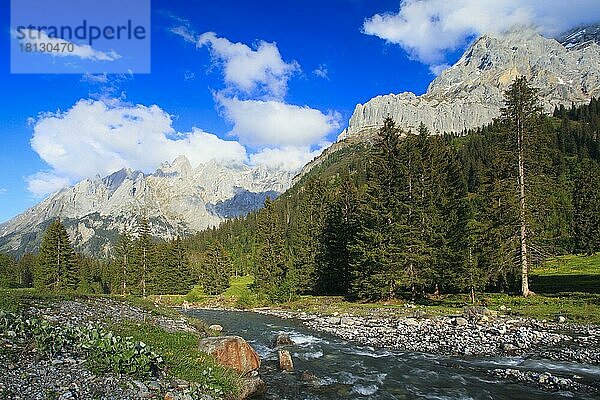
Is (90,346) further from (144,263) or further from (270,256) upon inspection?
(144,263)

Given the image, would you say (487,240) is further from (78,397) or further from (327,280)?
(78,397)

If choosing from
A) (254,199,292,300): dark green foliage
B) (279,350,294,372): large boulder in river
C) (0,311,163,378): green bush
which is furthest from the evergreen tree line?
(0,311,163,378): green bush

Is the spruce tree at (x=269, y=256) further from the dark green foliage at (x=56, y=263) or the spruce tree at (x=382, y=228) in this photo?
the dark green foliage at (x=56, y=263)

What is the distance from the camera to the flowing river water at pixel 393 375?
51.4 ft

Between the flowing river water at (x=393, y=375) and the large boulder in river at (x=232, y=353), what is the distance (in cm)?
81

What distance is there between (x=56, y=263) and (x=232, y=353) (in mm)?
71467

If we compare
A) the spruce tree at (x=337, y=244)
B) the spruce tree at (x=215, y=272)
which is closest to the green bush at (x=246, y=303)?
the spruce tree at (x=337, y=244)

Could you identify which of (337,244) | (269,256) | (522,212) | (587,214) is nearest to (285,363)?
(522,212)

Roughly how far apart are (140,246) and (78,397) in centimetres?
8774

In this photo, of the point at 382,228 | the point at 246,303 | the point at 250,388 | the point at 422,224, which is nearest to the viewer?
the point at 250,388

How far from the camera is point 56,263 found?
2970 inches

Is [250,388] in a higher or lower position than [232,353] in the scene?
lower

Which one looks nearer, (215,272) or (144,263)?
(215,272)

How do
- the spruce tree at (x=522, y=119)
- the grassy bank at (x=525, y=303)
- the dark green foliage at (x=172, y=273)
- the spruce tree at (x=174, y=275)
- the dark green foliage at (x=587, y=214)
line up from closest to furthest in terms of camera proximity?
the grassy bank at (x=525, y=303) < the spruce tree at (x=522, y=119) < the dark green foliage at (x=587, y=214) < the dark green foliage at (x=172, y=273) < the spruce tree at (x=174, y=275)
